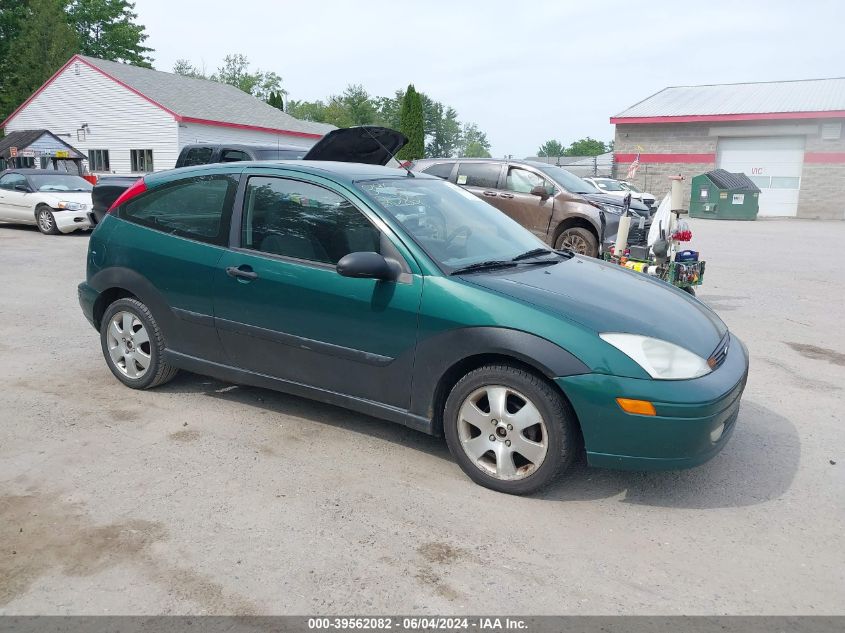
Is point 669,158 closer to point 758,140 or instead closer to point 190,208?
point 758,140

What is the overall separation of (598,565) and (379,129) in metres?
5.04

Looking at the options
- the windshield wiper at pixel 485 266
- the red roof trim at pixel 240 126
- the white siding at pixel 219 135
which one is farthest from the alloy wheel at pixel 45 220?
the red roof trim at pixel 240 126

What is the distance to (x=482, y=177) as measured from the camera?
11.7m

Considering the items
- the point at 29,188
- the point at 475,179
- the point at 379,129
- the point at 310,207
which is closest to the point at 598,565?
the point at 310,207

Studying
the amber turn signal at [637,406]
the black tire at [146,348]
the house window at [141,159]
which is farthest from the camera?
the house window at [141,159]

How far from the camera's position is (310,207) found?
167 inches

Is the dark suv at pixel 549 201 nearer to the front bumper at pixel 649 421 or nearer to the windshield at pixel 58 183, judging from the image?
the front bumper at pixel 649 421

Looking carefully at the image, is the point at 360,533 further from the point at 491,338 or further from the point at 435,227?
the point at 435,227

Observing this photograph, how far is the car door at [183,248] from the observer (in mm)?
4504

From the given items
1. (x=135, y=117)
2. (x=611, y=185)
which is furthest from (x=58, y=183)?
(x=611, y=185)

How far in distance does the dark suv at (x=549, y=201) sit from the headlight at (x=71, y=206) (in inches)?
324

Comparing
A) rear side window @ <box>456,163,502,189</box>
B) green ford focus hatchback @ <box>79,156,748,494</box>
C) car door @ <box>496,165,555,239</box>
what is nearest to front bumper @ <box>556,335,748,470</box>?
green ford focus hatchback @ <box>79,156,748,494</box>

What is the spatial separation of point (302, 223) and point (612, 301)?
6.11 feet

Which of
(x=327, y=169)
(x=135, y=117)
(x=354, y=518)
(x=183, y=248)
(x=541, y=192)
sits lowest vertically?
(x=354, y=518)
